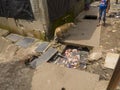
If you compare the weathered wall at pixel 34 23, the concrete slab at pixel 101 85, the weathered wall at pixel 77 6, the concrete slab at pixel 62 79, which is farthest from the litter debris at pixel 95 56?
the weathered wall at pixel 77 6

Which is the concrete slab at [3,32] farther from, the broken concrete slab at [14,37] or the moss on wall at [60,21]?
the moss on wall at [60,21]

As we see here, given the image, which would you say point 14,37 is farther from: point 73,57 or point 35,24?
point 73,57

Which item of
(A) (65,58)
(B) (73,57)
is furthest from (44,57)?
(B) (73,57)

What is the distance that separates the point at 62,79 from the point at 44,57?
1537 mm

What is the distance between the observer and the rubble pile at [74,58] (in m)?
6.16

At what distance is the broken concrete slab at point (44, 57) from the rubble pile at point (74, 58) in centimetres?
37

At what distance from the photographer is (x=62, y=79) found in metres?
5.39

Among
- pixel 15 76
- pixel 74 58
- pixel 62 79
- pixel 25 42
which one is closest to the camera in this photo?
pixel 62 79

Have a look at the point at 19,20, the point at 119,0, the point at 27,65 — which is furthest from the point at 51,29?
the point at 119,0

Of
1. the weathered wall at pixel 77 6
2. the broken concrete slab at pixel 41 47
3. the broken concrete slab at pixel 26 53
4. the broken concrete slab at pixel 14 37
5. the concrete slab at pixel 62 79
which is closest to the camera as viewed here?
the concrete slab at pixel 62 79

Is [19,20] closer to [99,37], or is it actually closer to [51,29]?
[51,29]

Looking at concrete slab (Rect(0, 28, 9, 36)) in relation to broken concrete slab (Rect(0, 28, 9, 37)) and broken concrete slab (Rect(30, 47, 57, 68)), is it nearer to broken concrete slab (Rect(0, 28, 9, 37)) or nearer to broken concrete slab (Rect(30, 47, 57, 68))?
broken concrete slab (Rect(0, 28, 9, 37))

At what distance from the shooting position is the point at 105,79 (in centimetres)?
530

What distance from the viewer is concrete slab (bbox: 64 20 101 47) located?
7.06m
